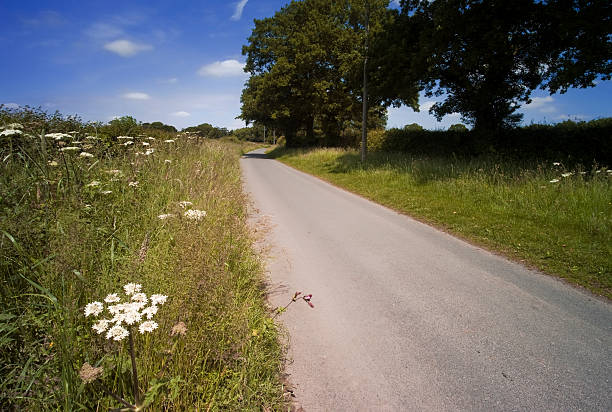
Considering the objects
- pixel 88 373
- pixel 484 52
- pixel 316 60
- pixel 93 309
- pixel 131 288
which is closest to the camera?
pixel 88 373

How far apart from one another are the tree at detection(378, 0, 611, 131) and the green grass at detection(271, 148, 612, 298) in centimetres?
384

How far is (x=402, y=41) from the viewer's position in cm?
1280

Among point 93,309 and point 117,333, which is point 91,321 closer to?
point 93,309

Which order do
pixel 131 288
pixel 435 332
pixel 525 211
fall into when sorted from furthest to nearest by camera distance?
pixel 525 211, pixel 435 332, pixel 131 288

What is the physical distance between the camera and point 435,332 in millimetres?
2648

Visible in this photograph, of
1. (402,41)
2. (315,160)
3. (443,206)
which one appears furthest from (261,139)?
(443,206)

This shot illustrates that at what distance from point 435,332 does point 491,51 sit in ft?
42.1

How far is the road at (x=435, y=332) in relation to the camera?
6.55ft

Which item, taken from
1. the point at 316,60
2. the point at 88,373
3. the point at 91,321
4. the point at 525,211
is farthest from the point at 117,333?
the point at 316,60

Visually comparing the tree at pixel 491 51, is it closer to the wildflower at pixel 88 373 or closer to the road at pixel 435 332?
the road at pixel 435 332

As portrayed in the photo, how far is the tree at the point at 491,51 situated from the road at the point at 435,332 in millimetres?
8692

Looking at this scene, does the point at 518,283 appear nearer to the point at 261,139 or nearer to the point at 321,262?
the point at 321,262

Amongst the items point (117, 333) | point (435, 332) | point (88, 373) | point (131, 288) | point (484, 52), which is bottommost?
point (435, 332)

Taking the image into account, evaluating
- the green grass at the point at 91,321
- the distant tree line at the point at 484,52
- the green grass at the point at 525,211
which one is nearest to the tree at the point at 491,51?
the distant tree line at the point at 484,52
